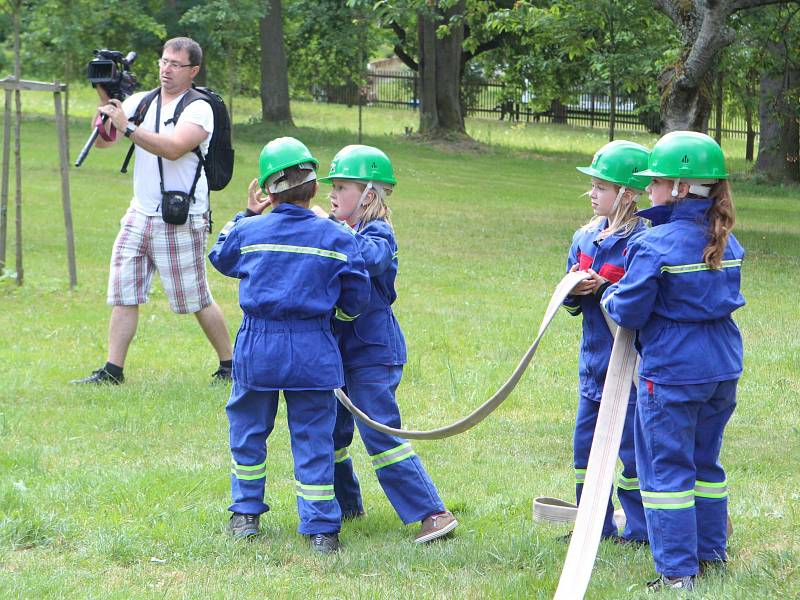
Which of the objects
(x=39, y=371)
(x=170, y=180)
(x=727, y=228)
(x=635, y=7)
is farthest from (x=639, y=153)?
(x=635, y=7)

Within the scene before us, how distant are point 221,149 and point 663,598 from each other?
456cm

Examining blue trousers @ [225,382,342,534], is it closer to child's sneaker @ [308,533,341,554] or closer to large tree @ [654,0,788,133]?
child's sneaker @ [308,533,341,554]

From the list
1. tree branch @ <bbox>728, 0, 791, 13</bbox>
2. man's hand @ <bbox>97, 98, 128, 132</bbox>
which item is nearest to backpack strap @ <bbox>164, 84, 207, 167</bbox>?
man's hand @ <bbox>97, 98, 128, 132</bbox>

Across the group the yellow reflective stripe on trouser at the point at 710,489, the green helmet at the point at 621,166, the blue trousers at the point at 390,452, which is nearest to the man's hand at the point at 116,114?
the blue trousers at the point at 390,452

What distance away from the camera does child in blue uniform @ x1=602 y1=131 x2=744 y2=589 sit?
4.36 meters

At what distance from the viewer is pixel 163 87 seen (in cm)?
770

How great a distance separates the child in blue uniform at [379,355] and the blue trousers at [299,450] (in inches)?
8.0

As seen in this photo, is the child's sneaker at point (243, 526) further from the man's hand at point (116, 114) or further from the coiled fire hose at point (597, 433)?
the man's hand at point (116, 114)

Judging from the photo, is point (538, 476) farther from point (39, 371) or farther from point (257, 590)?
point (39, 371)

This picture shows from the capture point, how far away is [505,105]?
1906 inches

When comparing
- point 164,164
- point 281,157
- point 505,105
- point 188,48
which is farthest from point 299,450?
point 505,105

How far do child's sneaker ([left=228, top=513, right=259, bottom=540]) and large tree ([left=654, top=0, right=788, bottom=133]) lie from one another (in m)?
11.0

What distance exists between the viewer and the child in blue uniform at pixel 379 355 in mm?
5059

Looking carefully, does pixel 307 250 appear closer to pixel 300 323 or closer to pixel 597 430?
pixel 300 323
